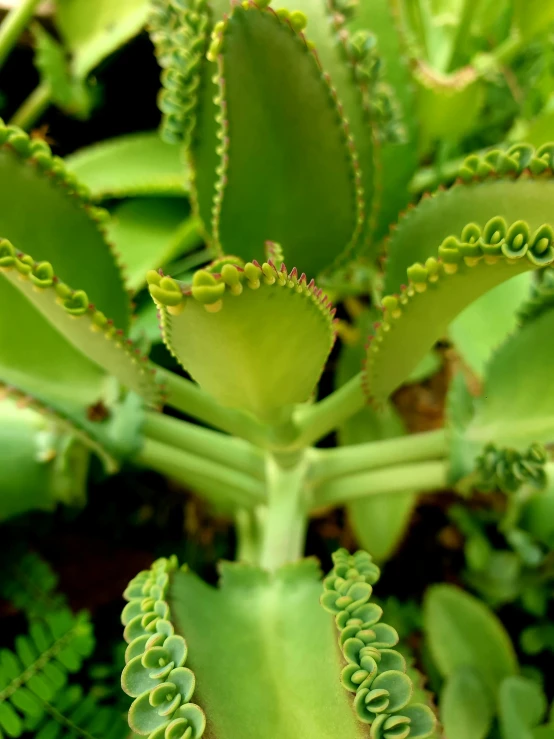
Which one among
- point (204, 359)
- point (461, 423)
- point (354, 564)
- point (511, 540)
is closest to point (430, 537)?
point (511, 540)

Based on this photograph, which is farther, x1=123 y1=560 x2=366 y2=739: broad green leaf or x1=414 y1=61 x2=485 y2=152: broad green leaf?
x1=414 y1=61 x2=485 y2=152: broad green leaf

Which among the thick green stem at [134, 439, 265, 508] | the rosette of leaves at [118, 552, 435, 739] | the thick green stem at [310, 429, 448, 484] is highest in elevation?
the thick green stem at [310, 429, 448, 484]

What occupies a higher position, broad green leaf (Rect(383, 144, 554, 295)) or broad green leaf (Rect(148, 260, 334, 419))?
broad green leaf (Rect(383, 144, 554, 295))

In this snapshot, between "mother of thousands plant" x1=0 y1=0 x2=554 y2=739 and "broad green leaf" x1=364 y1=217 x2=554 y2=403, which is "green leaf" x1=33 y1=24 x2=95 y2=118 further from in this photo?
"broad green leaf" x1=364 y1=217 x2=554 y2=403

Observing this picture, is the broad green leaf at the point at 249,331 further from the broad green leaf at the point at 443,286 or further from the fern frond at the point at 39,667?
the fern frond at the point at 39,667

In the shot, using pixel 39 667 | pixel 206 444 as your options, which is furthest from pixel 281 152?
pixel 39 667

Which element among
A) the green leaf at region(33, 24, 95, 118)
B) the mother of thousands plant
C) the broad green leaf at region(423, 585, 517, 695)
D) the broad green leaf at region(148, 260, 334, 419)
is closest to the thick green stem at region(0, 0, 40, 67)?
the green leaf at region(33, 24, 95, 118)
